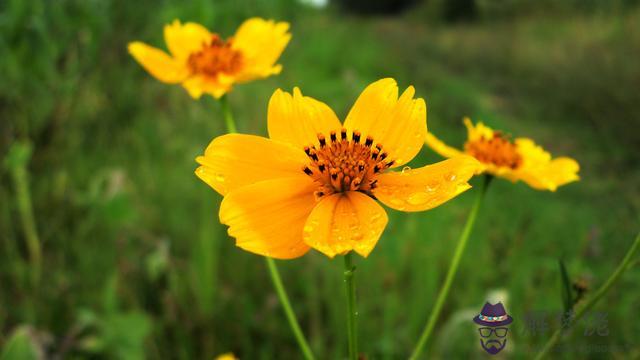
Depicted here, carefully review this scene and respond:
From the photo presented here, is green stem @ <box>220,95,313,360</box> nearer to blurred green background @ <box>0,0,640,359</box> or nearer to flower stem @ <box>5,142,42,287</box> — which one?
blurred green background @ <box>0,0,640,359</box>

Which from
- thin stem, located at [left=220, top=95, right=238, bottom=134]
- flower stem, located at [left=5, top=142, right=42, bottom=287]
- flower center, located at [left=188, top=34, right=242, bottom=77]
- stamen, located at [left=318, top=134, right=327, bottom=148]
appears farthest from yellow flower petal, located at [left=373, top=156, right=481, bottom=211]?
flower stem, located at [left=5, top=142, right=42, bottom=287]

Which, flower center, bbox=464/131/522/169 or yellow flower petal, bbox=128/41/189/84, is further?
yellow flower petal, bbox=128/41/189/84

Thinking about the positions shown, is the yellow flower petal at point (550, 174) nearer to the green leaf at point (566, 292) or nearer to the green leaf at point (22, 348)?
the green leaf at point (566, 292)

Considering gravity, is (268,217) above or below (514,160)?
below

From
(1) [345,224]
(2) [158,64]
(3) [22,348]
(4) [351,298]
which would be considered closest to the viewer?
(4) [351,298]

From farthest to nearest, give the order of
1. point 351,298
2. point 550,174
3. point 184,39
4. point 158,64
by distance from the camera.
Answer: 1. point 184,39
2. point 158,64
3. point 550,174
4. point 351,298

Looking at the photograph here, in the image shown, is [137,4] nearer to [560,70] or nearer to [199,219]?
[199,219]

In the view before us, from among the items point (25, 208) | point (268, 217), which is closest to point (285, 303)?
point (268, 217)

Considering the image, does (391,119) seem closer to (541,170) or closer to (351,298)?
(351,298)
